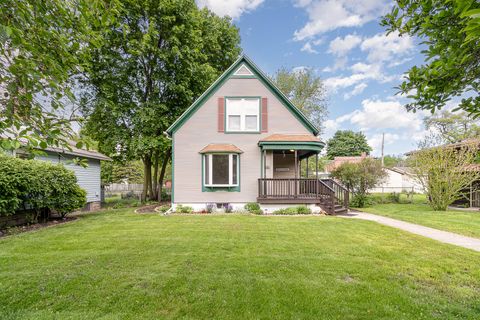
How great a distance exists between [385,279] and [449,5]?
13.4 feet

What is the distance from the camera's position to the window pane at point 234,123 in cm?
1262

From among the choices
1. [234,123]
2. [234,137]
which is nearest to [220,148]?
[234,137]

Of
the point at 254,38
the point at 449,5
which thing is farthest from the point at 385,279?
the point at 254,38

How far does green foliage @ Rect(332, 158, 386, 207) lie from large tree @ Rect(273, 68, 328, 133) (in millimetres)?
10393

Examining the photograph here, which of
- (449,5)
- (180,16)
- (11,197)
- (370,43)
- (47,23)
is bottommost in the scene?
(11,197)

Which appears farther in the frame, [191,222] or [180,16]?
[180,16]

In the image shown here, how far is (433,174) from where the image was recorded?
14227 millimetres

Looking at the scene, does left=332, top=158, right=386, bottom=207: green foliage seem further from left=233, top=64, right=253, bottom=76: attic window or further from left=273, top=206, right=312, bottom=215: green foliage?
left=233, top=64, right=253, bottom=76: attic window

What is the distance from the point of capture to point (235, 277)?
4.17 meters

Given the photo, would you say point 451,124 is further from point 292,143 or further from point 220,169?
point 220,169

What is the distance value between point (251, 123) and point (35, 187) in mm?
9386

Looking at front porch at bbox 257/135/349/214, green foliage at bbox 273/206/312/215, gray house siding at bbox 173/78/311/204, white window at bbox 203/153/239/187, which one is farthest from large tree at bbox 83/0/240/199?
green foliage at bbox 273/206/312/215

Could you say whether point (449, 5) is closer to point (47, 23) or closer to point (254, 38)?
point (47, 23)

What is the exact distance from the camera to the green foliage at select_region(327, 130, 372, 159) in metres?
59.5
